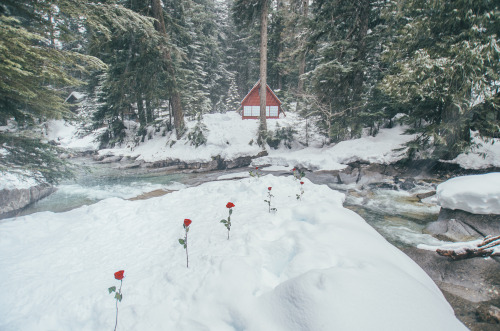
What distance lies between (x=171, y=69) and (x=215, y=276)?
1637 cm

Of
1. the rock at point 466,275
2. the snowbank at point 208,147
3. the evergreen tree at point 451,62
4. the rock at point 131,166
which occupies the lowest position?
the rock at point 466,275

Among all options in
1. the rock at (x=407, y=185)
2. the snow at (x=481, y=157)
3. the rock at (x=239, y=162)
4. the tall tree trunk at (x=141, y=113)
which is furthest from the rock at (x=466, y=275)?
the tall tree trunk at (x=141, y=113)

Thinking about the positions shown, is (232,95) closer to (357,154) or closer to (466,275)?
(357,154)

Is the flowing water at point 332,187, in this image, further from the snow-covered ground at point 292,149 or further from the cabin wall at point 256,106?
the cabin wall at point 256,106

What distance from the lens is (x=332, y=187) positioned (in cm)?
973

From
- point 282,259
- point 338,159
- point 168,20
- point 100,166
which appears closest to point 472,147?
point 338,159

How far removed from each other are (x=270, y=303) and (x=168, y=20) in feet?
61.4

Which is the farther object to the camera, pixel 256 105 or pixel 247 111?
pixel 247 111

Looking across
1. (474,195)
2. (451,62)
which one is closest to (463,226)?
(474,195)

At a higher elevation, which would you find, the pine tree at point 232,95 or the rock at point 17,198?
the pine tree at point 232,95

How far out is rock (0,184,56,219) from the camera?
7047mm

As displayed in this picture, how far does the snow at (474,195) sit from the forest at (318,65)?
4.57 meters

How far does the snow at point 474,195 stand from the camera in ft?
16.0

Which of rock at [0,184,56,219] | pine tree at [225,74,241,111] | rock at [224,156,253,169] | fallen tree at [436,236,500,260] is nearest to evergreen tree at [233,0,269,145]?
rock at [224,156,253,169]
